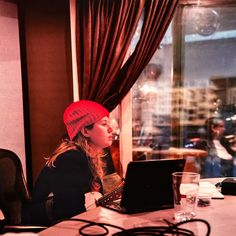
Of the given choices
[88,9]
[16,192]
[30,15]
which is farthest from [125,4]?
[16,192]

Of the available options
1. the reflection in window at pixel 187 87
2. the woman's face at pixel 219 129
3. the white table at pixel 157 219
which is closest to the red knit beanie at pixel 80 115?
the reflection in window at pixel 187 87

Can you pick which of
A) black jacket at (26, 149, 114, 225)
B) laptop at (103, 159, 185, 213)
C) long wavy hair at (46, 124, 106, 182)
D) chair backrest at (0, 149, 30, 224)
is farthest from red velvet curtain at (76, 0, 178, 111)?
laptop at (103, 159, 185, 213)

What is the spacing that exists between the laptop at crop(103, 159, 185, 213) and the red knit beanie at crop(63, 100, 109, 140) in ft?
3.51

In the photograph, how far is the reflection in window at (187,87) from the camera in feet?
9.19

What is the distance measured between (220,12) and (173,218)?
Answer: 234 centimetres

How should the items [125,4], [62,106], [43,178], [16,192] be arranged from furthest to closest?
1. [62,106]
2. [125,4]
3. [43,178]
4. [16,192]

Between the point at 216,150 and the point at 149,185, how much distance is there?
2.07 meters

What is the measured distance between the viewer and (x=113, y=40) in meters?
2.49

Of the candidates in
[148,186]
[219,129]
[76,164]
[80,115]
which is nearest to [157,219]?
[148,186]

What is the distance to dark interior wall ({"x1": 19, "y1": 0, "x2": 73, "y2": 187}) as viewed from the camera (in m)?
2.58

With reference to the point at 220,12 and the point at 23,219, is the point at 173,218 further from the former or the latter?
the point at 220,12

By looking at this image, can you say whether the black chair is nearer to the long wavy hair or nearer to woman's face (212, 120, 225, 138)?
the long wavy hair

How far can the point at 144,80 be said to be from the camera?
111 inches

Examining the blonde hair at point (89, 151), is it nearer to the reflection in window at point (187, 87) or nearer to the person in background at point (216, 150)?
the reflection in window at point (187, 87)
